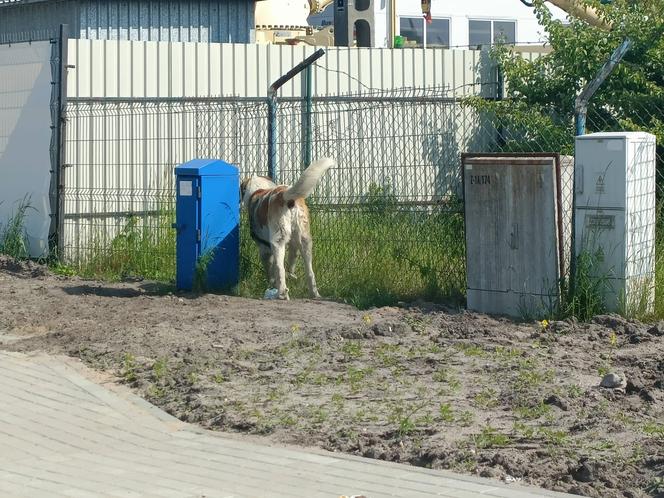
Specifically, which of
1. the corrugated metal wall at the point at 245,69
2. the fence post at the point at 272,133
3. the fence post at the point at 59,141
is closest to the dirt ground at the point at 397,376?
the fence post at the point at 272,133

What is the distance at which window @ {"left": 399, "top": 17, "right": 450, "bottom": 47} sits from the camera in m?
38.2

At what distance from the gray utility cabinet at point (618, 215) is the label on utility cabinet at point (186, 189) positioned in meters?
4.03

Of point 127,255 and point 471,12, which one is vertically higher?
point 471,12

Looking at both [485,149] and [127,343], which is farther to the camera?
[485,149]

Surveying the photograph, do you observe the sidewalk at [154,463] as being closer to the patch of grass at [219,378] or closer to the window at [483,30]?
the patch of grass at [219,378]

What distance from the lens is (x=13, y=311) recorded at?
11586 mm

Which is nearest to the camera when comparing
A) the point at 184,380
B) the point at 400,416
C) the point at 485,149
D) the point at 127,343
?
the point at 400,416

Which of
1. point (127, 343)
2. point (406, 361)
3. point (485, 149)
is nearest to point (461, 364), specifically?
point (406, 361)

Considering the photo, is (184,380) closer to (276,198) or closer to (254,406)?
(254,406)

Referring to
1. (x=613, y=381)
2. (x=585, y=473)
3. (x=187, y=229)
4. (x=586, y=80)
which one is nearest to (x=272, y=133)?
(x=187, y=229)

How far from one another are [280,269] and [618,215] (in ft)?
11.1

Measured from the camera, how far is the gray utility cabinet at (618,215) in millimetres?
9922

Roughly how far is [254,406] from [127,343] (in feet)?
7.96

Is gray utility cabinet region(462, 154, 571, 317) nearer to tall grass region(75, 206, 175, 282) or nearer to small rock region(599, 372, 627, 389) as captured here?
small rock region(599, 372, 627, 389)
